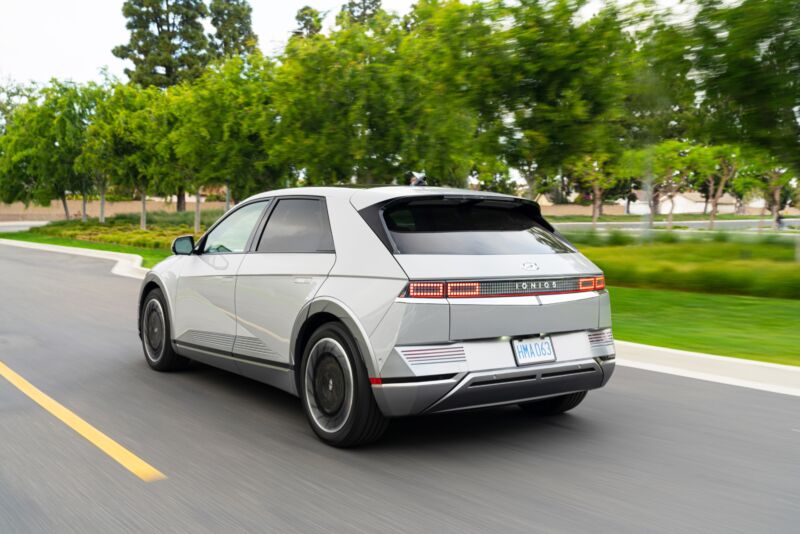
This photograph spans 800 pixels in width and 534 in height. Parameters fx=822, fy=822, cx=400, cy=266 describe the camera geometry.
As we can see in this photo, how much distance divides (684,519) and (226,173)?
84.5ft

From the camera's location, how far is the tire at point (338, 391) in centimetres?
482

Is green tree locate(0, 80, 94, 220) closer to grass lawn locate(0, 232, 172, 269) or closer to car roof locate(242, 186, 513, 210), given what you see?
grass lawn locate(0, 232, 172, 269)

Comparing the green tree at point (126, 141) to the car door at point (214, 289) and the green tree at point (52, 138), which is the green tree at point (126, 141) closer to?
the green tree at point (52, 138)

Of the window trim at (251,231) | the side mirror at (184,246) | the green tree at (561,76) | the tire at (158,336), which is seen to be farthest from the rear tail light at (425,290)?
the green tree at (561,76)

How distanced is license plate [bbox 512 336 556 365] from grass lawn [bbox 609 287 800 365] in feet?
13.6

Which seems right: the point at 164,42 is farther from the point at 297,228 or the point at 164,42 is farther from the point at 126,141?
the point at 297,228

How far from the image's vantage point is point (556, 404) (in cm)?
588

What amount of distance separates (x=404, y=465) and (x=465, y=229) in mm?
1467

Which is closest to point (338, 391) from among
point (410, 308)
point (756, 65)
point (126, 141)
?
point (410, 308)

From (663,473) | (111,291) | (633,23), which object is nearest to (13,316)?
Answer: (111,291)

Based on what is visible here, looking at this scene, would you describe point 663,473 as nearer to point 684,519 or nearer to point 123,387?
point 684,519

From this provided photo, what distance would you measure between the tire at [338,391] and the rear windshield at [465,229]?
0.71 meters

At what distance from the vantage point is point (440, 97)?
15234 millimetres

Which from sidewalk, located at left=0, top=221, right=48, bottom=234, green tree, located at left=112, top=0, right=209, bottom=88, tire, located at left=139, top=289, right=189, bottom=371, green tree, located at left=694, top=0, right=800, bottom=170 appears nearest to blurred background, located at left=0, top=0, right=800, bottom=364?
green tree, located at left=694, top=0, right=800, bottom=170
